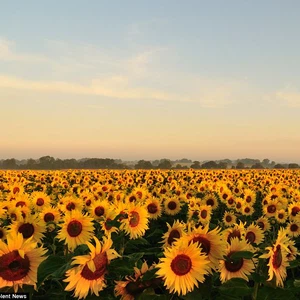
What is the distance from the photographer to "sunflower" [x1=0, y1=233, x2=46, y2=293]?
3352 mm

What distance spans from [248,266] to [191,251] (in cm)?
82

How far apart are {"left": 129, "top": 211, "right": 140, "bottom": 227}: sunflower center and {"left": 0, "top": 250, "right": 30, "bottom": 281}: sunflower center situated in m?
3.54

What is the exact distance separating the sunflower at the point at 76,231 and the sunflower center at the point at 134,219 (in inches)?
51.7

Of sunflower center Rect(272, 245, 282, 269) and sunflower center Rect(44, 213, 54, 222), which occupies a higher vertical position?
sunflower center Rect(272, 245, 282, 269)

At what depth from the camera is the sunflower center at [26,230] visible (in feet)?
18.1

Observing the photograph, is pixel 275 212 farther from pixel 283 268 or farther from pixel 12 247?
pixel 12 247

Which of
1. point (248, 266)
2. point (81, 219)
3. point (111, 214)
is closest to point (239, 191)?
point (111, 214)

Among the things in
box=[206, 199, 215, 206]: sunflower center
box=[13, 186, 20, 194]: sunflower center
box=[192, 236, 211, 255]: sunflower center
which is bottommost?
box=[206, 199, 215, 206]: sunflower center

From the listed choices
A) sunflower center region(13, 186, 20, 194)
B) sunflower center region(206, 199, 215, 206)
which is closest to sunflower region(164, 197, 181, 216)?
sunflower center region(206, 199, 215, 206)

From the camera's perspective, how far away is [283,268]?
392 centimetres

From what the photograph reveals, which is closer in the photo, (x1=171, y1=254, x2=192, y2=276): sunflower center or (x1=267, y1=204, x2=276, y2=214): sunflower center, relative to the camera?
(x1=171, y1=254, x2=192, y2=276): sunflower center

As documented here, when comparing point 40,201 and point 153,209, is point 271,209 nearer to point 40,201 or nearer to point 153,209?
point 153,209

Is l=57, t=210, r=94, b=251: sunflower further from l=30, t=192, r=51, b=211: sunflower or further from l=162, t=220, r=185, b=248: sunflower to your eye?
l=30, t=192, r=51, b=211: sunflower

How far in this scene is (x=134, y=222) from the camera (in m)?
6.92
